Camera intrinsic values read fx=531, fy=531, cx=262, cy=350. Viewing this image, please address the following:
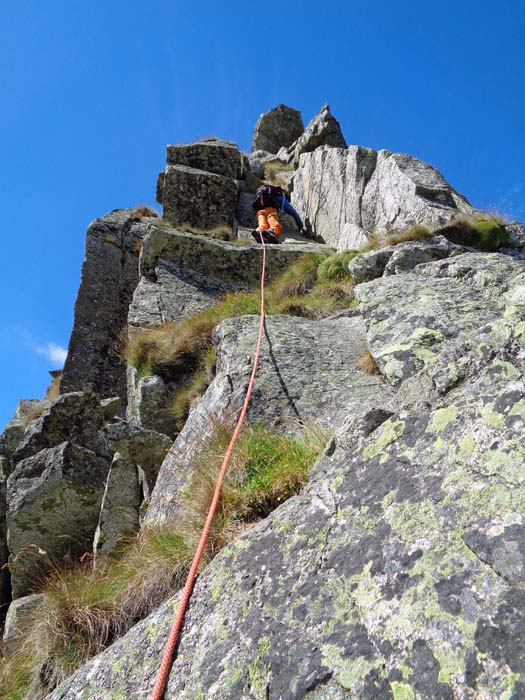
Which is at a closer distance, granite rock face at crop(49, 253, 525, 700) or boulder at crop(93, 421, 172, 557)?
granite rock face at crop(49, 253, 525, 700)

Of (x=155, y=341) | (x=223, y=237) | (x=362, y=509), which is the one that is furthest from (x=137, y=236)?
(x=362, y=509)

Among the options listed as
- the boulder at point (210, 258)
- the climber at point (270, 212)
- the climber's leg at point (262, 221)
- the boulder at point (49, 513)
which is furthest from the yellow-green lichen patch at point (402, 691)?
the climber's leg at point (262, 221)

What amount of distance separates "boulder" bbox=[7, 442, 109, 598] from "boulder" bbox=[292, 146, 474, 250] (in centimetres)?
773

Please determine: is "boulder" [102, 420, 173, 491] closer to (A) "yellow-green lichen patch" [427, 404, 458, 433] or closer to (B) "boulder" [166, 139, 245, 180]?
(A) "yellow-green lichen patch" [427, 404, 458, 433]

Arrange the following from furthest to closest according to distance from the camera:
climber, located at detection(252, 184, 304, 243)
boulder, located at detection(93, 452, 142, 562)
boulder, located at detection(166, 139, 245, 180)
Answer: boulder, located at detection(166, 139, 245, 180), climber, located at detection(252, 184, 304, 243), boulder, located at detection(93, 452, 142, 562)

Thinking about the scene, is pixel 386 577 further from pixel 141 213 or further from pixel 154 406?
pixel 141 213

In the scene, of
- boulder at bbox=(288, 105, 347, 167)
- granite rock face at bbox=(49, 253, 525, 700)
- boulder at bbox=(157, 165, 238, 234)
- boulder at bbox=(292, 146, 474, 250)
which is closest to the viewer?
granite rock face at bbox=(49, 253, 525, 700)

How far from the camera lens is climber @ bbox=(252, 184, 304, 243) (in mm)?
17047

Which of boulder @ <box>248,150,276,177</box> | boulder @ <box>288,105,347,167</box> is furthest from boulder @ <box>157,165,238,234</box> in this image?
boulder @ <box>288,105,347,167</box>

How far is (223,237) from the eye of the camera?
16438mm

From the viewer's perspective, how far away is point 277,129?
40812 mm

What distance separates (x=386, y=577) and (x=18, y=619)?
5452 mm

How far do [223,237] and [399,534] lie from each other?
14.6 metres

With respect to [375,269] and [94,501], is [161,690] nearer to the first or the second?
[94,501]
